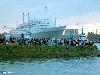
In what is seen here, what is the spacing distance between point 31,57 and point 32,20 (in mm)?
106077

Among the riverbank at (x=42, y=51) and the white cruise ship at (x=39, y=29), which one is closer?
the riverbank at (x=42, y=51)

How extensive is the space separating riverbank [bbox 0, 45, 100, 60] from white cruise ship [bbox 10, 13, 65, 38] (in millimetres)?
75744

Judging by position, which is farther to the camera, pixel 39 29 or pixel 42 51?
pixel 39 29

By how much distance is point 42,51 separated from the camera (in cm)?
7294

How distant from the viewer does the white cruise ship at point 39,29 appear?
160375 millimetres

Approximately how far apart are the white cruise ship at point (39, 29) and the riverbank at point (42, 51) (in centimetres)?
7574

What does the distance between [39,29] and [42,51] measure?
96.3 metres

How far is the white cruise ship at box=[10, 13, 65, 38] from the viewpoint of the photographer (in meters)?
160

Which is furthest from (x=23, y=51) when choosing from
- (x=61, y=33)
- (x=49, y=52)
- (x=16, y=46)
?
(x=61, y=33)

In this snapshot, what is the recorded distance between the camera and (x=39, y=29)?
169 m

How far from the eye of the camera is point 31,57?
69250 millimetres

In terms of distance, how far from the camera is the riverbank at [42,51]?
220 ft

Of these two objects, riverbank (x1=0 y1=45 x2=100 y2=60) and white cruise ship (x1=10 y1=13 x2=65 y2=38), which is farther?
white cruise ship (x1=10 y1=13 x2=65 y2=38)

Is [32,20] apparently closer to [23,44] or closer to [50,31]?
[50,31]
